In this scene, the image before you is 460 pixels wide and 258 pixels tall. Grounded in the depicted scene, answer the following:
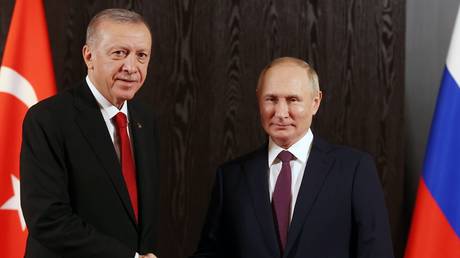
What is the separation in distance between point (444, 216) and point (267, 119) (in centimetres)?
116

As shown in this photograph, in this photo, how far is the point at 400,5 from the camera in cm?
291

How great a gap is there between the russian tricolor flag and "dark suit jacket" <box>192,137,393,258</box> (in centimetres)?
91

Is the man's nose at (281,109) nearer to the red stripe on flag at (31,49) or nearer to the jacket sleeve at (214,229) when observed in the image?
the jacket sleeve at (214,229)

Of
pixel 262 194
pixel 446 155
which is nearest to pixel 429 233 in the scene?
pixel 446 155

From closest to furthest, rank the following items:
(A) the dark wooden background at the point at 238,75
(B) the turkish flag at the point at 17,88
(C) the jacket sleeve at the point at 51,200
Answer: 1. (C) the jacket sleeve at the point at 51,200
2. (B) the turkish flag at the point at 17,88
3. (A) the dark wooden background at the point at 238,75

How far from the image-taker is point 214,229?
1859mm

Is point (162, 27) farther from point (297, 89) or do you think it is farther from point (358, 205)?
point (358, 205)

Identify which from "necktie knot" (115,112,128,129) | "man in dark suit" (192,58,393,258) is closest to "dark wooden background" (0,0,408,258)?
"necktie knot" (115,112,128,129)

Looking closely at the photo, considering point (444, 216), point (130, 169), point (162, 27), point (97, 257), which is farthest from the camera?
point (162, 27)

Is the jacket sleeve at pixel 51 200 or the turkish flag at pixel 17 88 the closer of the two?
the jacket sleeve at pixel 51 200

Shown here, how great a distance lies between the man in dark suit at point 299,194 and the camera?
1.72 metres

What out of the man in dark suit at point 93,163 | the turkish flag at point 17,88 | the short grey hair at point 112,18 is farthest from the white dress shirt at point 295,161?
the turkish flag at point 17,88

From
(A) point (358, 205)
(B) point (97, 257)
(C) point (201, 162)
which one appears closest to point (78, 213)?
(B) point (97, 257)

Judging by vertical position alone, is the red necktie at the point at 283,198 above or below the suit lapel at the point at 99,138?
below
